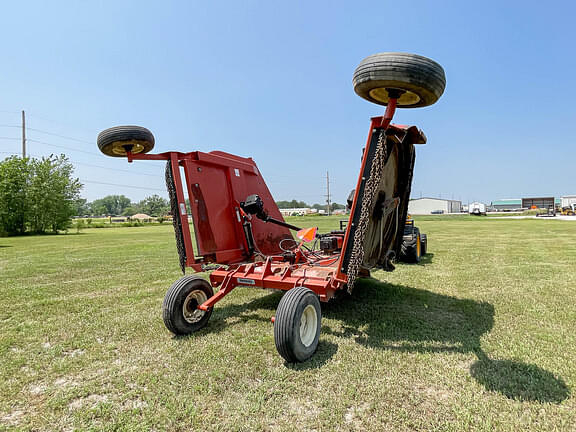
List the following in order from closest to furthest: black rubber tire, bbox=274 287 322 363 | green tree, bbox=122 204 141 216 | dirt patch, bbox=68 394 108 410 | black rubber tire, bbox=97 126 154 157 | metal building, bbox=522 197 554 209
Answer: dirt patch, bbox=68 394 108 410 → black rubber tire, bbox=274 287 322 363 → black rubber tire, bbox=97 126 154 157 → metal building, bbox=522 197 554 209 → green tree, bbox=122 204 141 216

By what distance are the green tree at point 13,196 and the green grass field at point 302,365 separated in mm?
32079

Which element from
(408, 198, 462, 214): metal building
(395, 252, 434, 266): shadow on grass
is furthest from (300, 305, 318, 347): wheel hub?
(408, 198, 462, 214): metal building

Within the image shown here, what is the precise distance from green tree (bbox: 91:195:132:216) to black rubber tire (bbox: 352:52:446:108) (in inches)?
6967

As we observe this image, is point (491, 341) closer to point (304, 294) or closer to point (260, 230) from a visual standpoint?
point (304, 294)

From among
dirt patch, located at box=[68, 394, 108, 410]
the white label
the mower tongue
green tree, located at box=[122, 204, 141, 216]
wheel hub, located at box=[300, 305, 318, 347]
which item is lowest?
dirt patch, located at box=[68, 394, 108, 410]

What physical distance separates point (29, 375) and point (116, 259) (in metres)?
8.58

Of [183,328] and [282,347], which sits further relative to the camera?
[183,328]

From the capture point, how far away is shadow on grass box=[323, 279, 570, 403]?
285 centimetres

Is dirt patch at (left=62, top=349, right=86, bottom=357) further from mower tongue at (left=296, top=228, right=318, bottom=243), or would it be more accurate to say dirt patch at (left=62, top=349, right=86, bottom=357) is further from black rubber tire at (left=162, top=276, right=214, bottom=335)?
mower tongue at (left=296, top=228, right=318, bottom=243)

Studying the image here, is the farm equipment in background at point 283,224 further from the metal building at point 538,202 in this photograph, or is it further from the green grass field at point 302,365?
the metal building at point 538,202

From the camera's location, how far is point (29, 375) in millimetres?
3154

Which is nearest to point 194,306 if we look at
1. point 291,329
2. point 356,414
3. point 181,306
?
point 181,306

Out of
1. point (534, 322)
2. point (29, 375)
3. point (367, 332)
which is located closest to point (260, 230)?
point (367, 332)

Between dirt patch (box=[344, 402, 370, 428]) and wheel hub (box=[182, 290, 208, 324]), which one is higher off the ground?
wheel hub (box=[182, 290, 208, 324])
